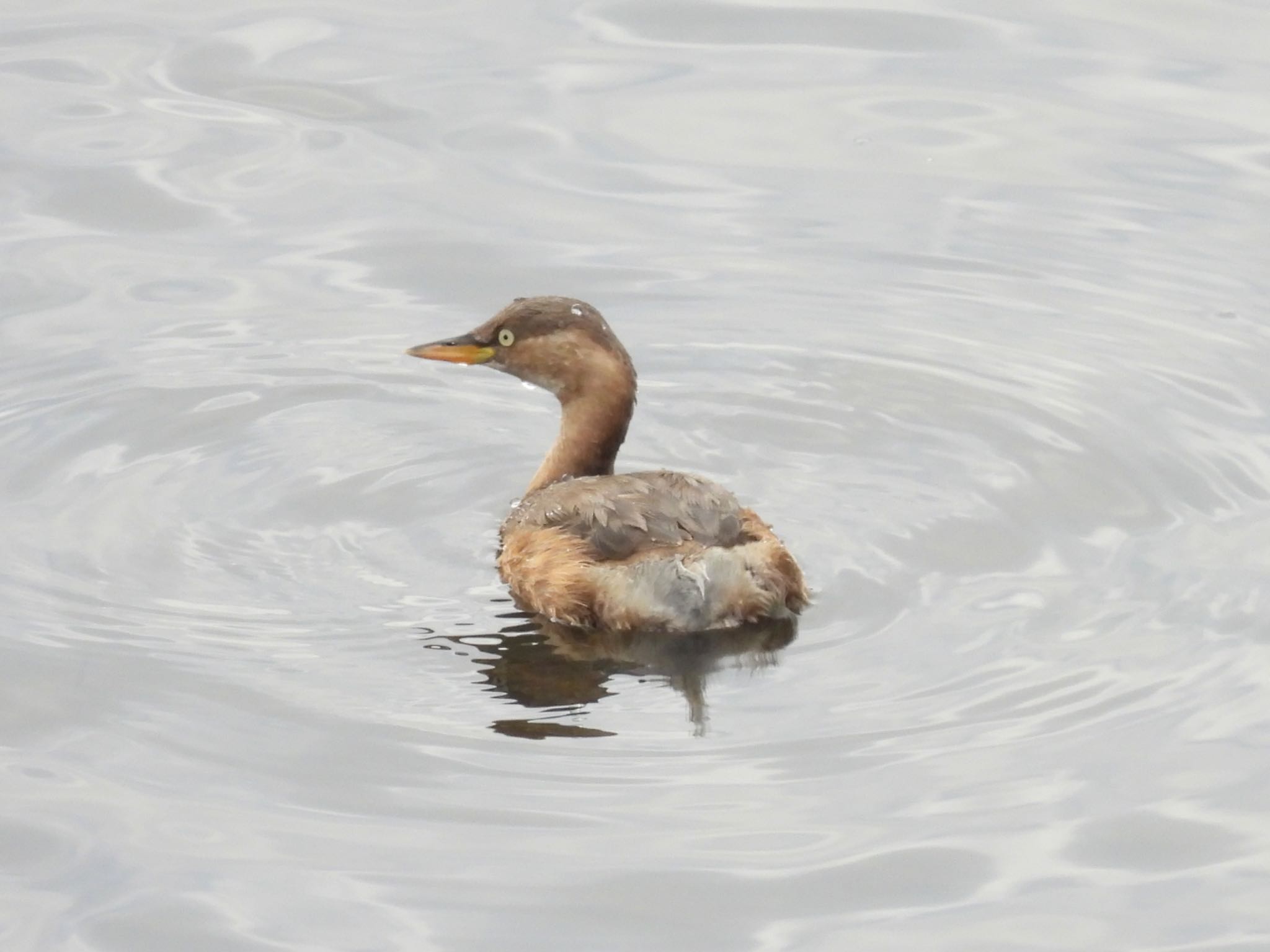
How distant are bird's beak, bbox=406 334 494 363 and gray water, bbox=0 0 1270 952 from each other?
39 cm

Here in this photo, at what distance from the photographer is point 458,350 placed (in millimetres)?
8695

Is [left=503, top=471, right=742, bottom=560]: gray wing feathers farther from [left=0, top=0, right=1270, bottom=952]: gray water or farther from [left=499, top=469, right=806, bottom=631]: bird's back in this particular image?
[left=0, top=0, right=1270, bottom=952]: gray water

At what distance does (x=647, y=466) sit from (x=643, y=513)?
1.44 metres

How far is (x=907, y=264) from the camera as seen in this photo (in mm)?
10555

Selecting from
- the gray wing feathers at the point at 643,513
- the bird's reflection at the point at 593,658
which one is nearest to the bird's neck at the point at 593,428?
the gray wing feathers at the point at 643,513

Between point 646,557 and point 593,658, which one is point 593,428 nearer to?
point 646,557

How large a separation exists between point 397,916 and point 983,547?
285 centimetres

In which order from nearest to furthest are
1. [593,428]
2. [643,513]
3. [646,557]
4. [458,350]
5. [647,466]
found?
[646,557] < [643,513] < [593,428] < [458,350] < [647,466]

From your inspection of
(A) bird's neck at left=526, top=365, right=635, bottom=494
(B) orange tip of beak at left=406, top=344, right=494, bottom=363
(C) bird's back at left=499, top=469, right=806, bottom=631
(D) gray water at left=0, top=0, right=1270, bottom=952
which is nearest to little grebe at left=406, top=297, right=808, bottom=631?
(C) bird's back at left=499, top=469, right=806, bottom=631

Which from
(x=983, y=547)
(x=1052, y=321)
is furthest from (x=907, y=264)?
(x=983, y=547)

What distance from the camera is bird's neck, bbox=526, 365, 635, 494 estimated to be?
8.38 metres

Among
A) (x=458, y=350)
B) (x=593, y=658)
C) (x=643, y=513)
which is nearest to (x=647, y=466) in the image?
(x=458, y=350)

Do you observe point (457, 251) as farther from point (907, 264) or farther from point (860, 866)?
point (860, 866)

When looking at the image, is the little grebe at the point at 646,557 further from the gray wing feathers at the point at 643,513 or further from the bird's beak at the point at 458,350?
the bird's beak at the point at 458,350
